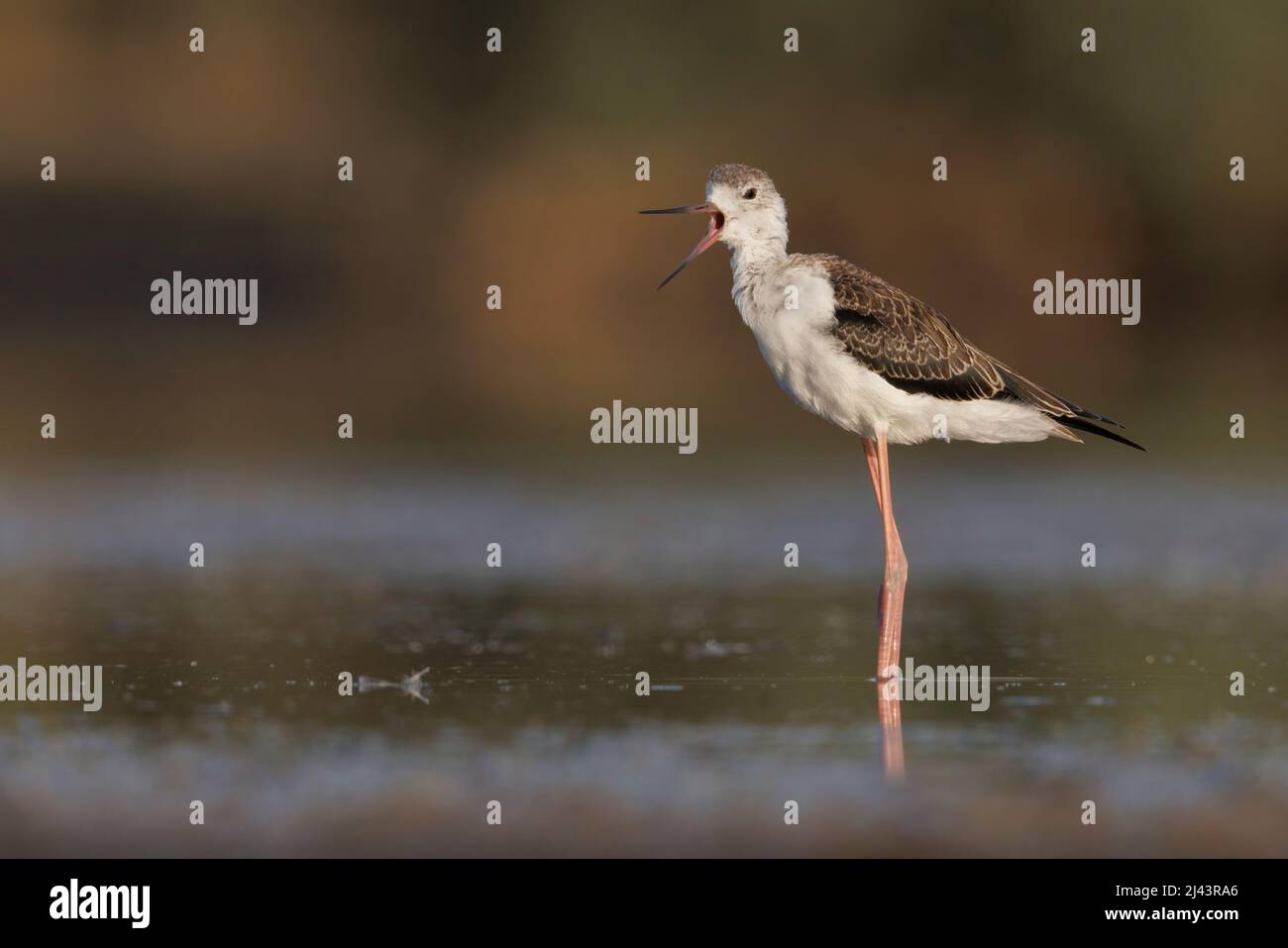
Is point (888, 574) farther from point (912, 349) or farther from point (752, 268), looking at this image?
point (752, 268)

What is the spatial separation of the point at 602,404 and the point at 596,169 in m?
10.3

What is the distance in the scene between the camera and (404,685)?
9789 mm

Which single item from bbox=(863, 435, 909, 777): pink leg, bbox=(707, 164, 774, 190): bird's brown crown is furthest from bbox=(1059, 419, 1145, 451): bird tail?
bbox=(707, 164, 774, 190): bird's brown crown

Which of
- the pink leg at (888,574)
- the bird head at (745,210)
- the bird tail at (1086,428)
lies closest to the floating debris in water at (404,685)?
the pink leg at (888,574)

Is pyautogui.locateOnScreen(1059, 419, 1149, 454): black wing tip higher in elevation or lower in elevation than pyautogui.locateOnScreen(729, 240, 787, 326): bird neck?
lower

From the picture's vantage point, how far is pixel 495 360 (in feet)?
89.3

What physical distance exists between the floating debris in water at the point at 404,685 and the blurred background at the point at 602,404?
176 mm

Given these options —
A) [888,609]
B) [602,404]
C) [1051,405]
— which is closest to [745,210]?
[1051,405]

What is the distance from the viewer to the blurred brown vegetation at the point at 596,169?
99.2 ft

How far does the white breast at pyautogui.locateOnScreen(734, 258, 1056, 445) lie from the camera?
10.7m

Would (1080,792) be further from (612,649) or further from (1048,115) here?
(1048,115)

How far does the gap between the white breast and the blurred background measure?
1167 mm

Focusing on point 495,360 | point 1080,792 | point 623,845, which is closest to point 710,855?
point 623,845

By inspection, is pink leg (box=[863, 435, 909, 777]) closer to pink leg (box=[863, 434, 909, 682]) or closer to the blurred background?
pink leg (box=[863, 434, 909, 682])
